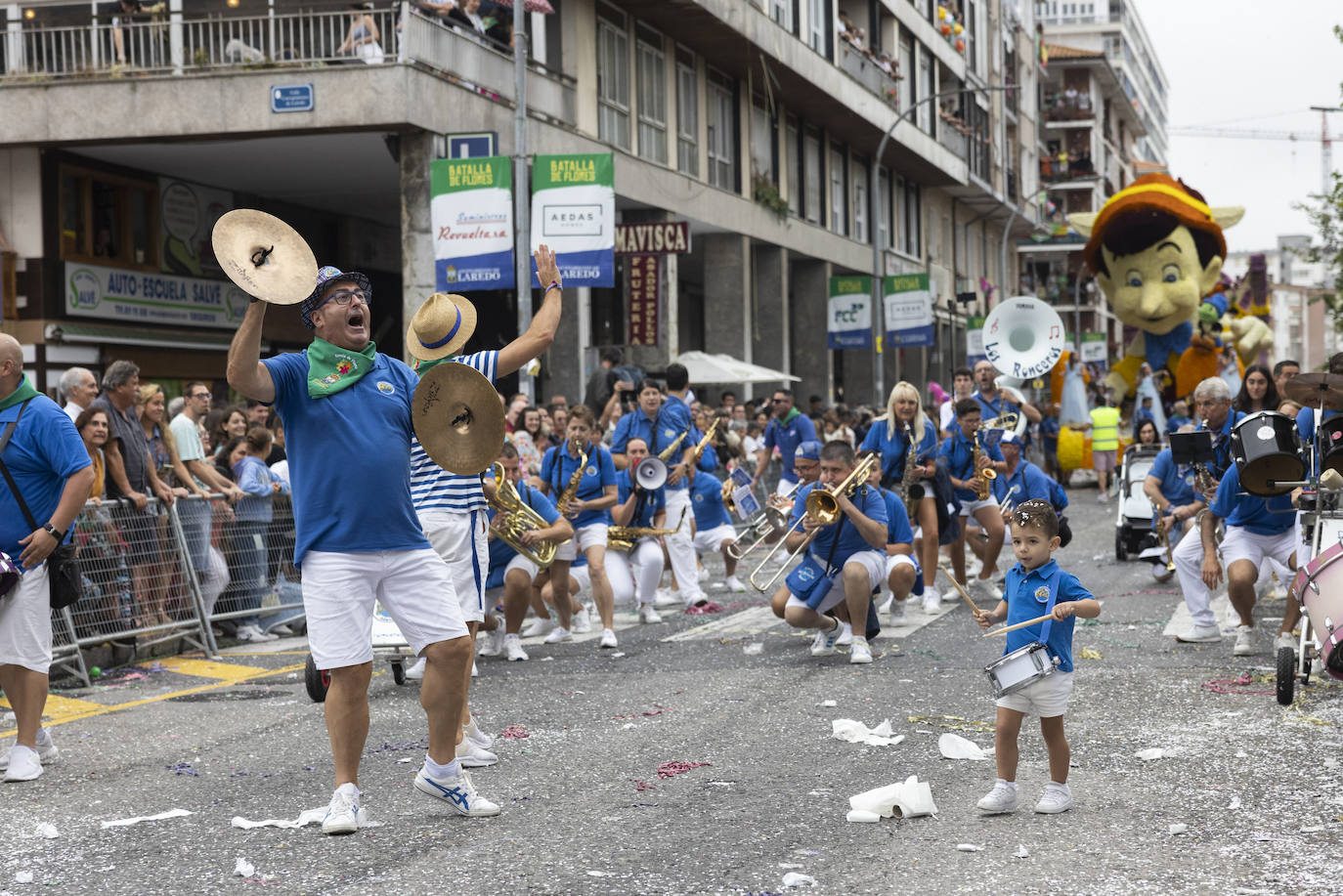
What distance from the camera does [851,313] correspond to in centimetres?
3684

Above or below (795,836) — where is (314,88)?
above

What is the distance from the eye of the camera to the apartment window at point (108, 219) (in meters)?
21.4

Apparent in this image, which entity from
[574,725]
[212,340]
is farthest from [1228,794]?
[212,340]

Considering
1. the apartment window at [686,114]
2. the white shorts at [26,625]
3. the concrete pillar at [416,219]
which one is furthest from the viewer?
the apartment window at [686,114]

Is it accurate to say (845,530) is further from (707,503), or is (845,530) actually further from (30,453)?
(30,453)

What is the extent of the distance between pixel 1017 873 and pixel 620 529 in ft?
23.1

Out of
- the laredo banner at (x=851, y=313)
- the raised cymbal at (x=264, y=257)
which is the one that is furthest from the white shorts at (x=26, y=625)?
the laredo banner at (x=851, y=313)

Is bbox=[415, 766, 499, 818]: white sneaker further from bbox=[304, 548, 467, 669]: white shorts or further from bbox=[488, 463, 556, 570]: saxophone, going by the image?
bbox=[488, 463, 556, 570]: saxophone

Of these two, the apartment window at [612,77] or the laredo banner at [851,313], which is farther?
the laredo banner at [851,313]

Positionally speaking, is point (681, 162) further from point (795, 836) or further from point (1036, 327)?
point (795, 836)

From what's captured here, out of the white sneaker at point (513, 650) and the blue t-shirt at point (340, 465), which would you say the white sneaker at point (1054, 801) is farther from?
the white sneaker at point (513, 650)

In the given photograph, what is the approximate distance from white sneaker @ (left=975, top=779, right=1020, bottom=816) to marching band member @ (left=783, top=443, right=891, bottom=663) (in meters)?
3.92

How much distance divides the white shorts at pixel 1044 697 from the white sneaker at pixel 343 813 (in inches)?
96.3

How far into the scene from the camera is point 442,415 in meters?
5.82
